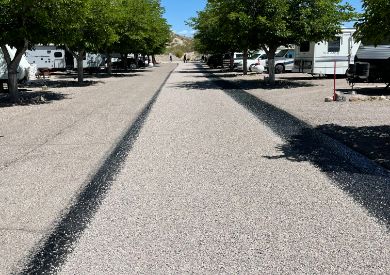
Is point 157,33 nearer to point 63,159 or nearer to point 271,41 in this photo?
point 271,41

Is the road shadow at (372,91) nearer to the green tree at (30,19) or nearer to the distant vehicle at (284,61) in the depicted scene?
the green tree at (30,19)

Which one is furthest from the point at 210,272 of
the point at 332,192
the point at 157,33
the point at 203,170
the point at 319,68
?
the point at 157,33

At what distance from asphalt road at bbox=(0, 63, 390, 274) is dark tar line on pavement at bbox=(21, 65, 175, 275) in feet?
0.04

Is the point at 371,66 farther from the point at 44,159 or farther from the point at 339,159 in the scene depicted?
the point at 44,159

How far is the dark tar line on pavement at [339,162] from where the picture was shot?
5328 millimetres

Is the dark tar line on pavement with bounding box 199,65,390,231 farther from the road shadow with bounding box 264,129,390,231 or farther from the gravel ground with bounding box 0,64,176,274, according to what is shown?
the gravel ground with bounding box 0,64,176,274

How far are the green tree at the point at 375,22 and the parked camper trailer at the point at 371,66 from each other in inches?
397

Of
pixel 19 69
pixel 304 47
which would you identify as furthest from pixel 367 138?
pixel 304 47

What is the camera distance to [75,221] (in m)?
4.75

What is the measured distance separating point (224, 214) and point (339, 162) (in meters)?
3.00

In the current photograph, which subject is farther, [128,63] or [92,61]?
[128,63]

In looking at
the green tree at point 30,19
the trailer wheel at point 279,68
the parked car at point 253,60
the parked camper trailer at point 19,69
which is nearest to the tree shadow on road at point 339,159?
the green tree at point 30,19

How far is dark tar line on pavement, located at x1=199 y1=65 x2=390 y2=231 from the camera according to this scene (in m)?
5.33

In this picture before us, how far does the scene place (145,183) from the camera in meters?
6.07
